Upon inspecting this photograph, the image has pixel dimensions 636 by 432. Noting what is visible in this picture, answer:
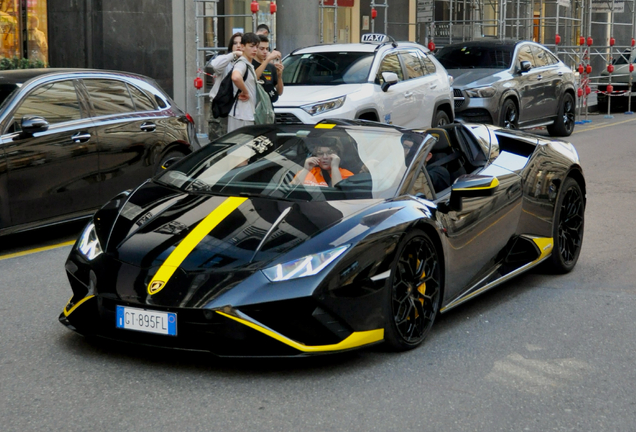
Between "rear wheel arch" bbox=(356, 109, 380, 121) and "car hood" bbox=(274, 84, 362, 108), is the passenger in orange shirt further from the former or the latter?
"rear wheel arch" bbox=(356, 109, 380, 121)

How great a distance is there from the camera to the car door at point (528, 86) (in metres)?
17.6

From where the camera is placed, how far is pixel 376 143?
237 inches

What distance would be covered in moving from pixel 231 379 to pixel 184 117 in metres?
5.71

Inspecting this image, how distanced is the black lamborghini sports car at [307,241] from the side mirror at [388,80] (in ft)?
21.3

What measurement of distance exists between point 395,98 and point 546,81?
5.76 metres

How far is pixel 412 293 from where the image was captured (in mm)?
5371

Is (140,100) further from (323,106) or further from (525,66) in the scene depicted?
(525,66)

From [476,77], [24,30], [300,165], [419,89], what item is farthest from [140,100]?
[476,77]

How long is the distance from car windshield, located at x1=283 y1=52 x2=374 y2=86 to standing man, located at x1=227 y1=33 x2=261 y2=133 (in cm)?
312

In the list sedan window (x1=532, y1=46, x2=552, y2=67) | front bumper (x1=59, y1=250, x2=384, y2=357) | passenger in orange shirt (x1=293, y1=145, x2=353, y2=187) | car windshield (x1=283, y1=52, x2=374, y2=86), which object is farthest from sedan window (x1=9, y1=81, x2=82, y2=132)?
sedan window (x1=532, y1=46, x2=552, y2=67)

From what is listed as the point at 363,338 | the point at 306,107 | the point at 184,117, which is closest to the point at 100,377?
the point at 363,338

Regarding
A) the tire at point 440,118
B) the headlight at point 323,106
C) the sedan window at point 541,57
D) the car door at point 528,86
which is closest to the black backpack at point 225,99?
the headlight at point 323,106

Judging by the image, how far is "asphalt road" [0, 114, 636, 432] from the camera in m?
4.34

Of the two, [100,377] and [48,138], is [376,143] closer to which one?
[100,377]
